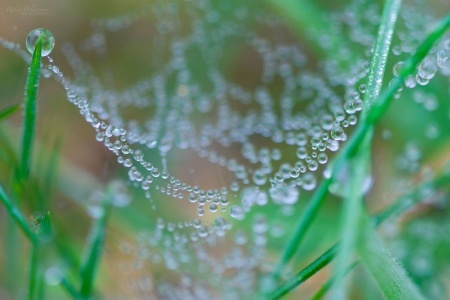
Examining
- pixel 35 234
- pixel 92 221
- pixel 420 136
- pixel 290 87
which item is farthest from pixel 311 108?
pixel 35 234

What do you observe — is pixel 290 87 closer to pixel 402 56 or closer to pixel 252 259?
pixel 402 56

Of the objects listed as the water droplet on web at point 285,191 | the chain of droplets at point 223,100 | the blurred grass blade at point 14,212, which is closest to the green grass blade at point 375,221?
the water droplet on web at point 285,191

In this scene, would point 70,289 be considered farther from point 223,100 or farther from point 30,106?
point 223,100

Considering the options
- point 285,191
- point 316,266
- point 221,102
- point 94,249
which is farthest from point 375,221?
point 221,102

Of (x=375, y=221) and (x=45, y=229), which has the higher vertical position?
(x=375, y=221)

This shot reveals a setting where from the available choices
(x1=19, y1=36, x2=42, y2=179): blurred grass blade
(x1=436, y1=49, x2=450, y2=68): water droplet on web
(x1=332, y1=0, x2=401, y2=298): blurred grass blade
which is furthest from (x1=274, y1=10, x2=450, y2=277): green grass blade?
(x1=19, y1=36, x2=42, y2=179): blurred grass blade

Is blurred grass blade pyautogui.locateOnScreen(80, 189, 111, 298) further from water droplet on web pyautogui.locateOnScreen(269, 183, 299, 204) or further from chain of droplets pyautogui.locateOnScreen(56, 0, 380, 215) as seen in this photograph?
chain of droplets pyautogui.locateOnScreen(56, 0, 380, 215)
